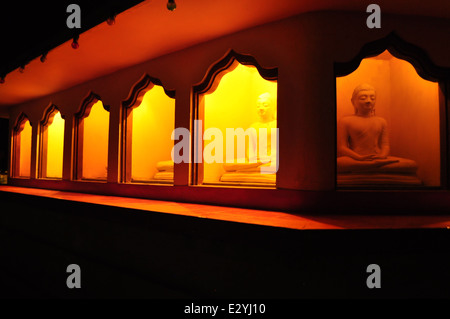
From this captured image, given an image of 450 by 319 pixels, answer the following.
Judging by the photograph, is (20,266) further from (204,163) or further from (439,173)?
(439,173)

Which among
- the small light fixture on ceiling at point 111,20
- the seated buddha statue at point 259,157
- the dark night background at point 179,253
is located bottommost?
the dark night background at point 179,253

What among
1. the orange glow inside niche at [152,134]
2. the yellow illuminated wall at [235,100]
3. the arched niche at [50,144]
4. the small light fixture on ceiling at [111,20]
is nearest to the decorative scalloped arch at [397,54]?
the yellow illuminated wall at [235,100]

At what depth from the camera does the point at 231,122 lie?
480 centimetres

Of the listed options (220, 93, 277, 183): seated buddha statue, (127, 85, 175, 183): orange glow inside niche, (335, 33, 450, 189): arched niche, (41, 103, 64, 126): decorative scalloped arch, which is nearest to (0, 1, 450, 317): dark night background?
(335, 33, 450, 189): arched niche

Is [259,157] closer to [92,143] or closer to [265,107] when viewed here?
[265,107]

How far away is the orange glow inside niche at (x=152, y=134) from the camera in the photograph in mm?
5051

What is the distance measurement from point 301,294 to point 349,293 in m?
0.35

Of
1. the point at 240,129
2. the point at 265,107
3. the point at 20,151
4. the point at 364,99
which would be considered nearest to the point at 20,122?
the point at 20,151

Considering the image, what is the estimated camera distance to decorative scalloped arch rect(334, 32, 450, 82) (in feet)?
10.1

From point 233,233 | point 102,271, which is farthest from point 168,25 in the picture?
point 102,271

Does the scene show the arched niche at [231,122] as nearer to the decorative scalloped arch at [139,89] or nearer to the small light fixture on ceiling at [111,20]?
the decorative scalloped arch at [139,89]

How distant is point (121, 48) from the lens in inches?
159

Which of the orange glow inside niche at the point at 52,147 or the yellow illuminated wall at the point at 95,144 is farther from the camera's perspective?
the orange glow inside niche at the point at 52,147

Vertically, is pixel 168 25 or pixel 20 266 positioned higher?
pixel 168 25
